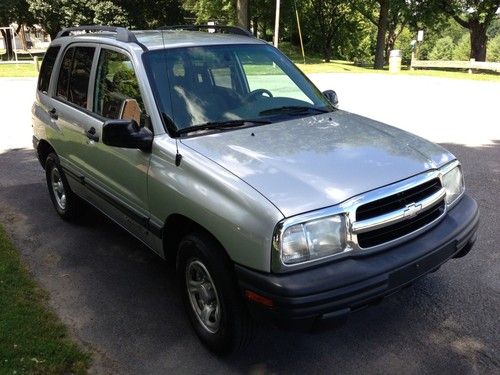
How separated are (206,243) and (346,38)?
160ft

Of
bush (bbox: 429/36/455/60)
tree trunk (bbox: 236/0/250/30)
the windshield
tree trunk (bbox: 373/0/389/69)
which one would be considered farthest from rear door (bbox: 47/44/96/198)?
bush (bbox: 429/36/455/60)

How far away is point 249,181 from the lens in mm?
2738

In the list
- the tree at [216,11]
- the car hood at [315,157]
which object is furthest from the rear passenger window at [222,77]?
the tree at [216,11]

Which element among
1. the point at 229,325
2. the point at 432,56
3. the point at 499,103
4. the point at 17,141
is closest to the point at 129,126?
the point at 229,325

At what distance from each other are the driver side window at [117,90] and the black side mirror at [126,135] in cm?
22

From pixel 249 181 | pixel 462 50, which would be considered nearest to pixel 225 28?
pixel 249 181

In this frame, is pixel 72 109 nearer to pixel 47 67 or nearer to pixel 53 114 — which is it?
pixel 53 114

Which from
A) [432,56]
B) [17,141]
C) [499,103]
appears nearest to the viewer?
[17,141]

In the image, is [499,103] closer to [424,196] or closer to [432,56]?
[424,196]

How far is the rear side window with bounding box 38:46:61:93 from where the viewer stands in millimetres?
5170

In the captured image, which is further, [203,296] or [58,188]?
[58,188]

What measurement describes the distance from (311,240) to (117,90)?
2.11 meters

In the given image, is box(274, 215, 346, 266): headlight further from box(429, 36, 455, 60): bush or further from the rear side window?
box(429, 36, 455, 60): bush

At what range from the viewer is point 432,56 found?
311 feet
